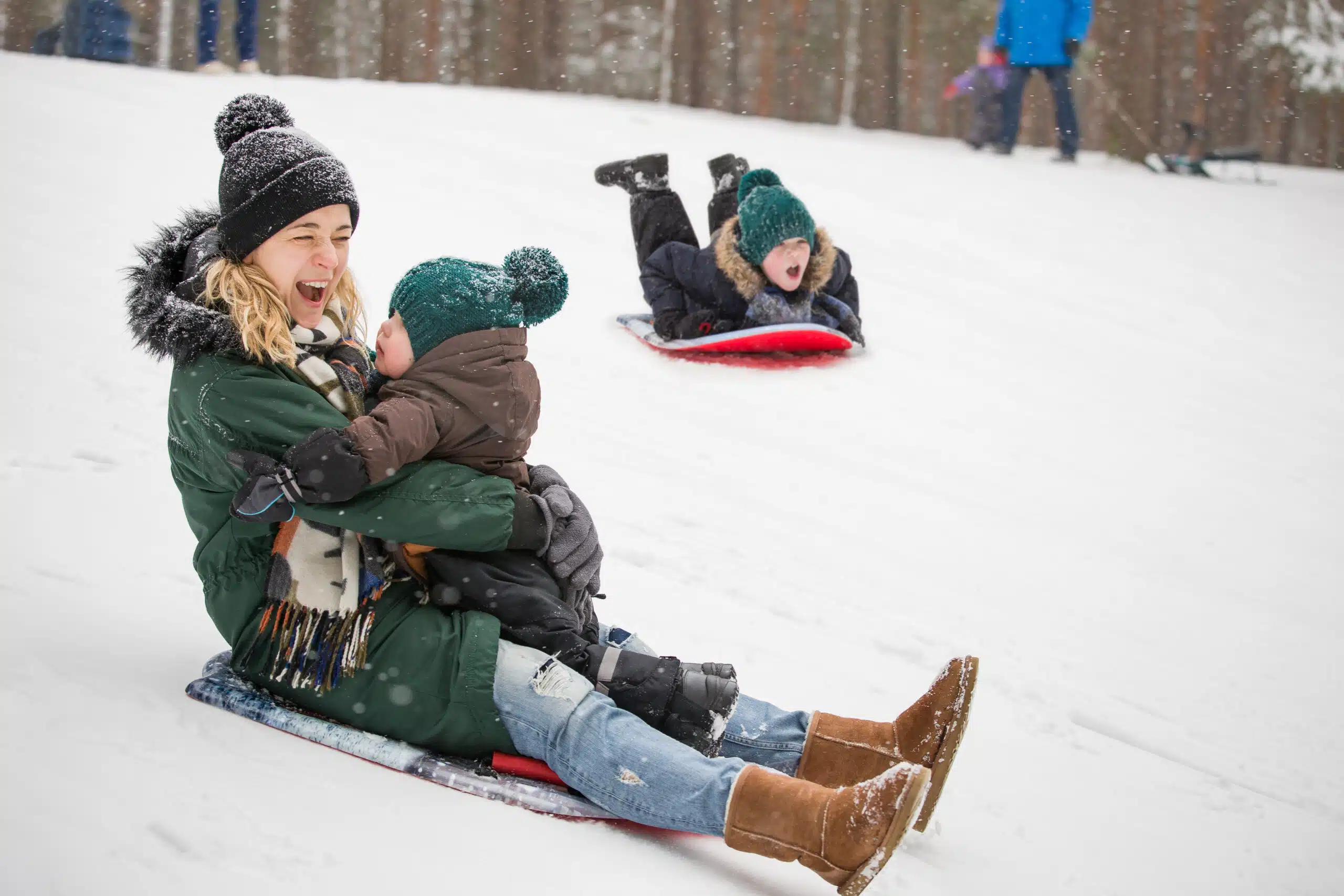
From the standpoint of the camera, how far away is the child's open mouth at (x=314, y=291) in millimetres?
2203

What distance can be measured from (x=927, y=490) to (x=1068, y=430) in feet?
3.37

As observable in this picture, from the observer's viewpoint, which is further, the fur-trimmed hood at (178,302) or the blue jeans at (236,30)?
the blue jeans at (236,30)

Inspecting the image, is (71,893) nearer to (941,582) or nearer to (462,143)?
(941,582)

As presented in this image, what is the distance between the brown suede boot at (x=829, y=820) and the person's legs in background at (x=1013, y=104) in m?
9.06

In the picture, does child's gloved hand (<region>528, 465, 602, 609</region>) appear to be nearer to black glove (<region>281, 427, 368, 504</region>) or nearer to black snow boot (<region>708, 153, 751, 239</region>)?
black glove (<region>281, 427, 368, 504</region>)

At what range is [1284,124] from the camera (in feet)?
44.2

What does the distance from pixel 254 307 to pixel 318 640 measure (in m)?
0.63

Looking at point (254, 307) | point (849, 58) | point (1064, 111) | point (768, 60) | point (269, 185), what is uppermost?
point (849, 58)

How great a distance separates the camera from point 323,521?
1994 mm

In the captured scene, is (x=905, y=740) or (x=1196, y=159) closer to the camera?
(x=905, y=740)

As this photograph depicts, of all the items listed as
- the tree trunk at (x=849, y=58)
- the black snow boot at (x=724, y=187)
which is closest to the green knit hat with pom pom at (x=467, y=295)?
the black snow boot at (x=724, y=187)

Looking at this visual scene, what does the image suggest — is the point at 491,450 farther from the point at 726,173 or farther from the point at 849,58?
the point at 849,58

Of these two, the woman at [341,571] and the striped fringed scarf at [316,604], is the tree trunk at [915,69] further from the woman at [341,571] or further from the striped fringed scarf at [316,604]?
the striped fringed scarf at [316,604]

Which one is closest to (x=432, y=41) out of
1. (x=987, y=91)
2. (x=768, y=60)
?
(x=768, y=60)
